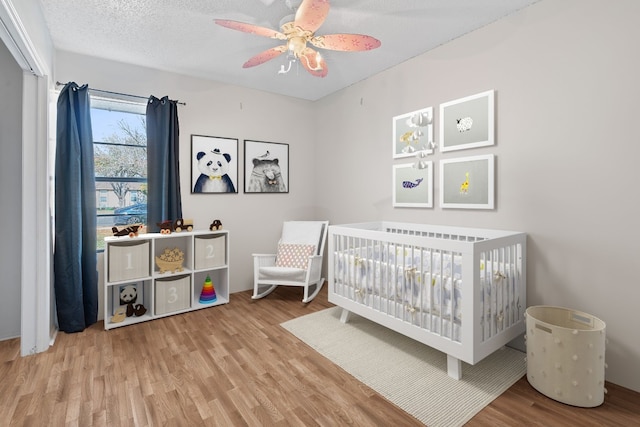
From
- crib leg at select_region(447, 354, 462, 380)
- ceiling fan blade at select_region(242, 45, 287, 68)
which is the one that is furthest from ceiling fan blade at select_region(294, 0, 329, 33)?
crib leg at select_region(447, 354, 462, 380)

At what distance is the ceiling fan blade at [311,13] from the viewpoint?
5.07ft

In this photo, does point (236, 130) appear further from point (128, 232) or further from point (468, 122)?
point (468, 122)

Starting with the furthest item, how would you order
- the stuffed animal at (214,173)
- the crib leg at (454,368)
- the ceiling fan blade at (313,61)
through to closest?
the stuffed animal at (214,173) → the ceiling fan blade at (313,61) → the crib leg at (454,368)

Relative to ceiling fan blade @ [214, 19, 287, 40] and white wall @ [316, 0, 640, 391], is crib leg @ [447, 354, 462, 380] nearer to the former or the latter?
white wall @ [316, 0, 640, 391]

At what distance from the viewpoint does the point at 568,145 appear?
76.9 inches

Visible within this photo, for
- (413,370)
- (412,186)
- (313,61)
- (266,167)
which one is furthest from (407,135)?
(413,370)

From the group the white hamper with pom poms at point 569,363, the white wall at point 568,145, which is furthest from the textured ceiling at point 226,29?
the white hamper with pom poms at point 569,363

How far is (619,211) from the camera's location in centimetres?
177

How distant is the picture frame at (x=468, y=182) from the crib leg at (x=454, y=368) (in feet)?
3.74

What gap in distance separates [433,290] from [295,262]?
5.80ft

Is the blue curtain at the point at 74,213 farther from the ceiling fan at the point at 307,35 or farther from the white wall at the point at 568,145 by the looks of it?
the white wall at the point at 568,145

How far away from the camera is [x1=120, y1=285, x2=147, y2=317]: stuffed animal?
282 centimetres

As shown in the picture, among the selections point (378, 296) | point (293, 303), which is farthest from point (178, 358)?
point (378, 296)

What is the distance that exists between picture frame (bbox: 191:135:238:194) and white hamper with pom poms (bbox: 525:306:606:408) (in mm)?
3027
